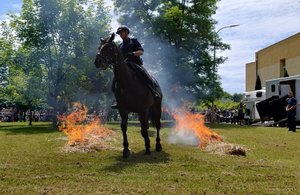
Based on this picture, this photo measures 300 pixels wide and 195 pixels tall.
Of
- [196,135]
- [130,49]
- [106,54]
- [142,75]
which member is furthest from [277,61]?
[106,54]

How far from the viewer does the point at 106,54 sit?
9.55 metres

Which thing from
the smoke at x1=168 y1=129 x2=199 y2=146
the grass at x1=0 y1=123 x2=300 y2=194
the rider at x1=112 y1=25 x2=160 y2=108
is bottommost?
the grass at x1=0 y1=123 x2=300 y2=194

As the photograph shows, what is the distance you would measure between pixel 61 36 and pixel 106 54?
901 inches

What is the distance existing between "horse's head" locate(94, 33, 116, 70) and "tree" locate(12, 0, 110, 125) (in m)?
21.6

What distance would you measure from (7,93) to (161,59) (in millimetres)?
18028

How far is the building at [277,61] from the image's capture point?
5725 cm

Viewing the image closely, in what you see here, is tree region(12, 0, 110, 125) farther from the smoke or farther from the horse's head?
the horse's head

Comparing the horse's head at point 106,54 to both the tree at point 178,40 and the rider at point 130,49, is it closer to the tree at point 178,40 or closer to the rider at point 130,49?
the rider at point 130,49

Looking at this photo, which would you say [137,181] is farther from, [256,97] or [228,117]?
[228,117]

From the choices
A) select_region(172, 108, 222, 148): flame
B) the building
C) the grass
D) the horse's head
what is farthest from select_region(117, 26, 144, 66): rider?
the building

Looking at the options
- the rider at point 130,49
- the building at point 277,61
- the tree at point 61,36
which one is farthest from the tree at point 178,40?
the rider at point 130,49

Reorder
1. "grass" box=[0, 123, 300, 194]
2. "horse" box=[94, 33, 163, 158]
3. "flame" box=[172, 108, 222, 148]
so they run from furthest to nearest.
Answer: "flame" box=[172, 108, 222, 148] → "horse" box=[94, 33, 163, 158] → "grass" box=[0, 123, 300, 194]

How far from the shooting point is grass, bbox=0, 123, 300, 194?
21.4 ft

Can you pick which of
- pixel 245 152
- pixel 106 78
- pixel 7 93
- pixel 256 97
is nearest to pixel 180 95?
pixel 256 97
